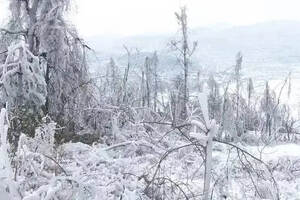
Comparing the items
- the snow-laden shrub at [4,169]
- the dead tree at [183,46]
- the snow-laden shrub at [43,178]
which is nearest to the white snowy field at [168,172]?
the snow-laden shrub at [43,178]

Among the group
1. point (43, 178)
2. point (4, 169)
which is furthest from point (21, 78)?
point (4, 169)

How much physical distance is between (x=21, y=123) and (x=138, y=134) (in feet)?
8.49

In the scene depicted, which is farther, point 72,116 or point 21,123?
point 72,116

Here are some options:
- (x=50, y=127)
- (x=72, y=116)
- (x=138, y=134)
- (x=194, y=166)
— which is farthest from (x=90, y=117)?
(x=50, y=127)

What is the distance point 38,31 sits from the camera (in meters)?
13.2

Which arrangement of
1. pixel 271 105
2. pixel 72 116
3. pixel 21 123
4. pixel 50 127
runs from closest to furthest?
pixel 50 127, pixel 21 123, pixel 72 116, pixel 271 105

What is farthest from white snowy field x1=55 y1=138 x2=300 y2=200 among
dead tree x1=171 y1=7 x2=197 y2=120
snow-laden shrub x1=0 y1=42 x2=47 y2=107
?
dead tree x1=171 y1=7 x2=197 y2=120

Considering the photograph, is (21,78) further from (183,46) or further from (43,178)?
(183,46)

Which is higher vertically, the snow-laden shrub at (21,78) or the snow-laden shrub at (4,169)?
the snow-laden shrub at (4,169)

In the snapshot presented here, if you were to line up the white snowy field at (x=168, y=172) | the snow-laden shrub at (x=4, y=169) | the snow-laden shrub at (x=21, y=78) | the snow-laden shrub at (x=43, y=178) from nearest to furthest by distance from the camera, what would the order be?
the snow-laden shrub at (x=4, y=169), the snow-laden shrub at (x=43, y=178), the white snowy field at (x=168, y=172), the snow-laden shrub at (x=21, y=78)

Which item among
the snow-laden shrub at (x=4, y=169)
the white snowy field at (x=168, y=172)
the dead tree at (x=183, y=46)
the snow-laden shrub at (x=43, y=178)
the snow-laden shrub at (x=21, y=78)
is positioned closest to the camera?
the snow-laden shrub at (x=4, y=169)

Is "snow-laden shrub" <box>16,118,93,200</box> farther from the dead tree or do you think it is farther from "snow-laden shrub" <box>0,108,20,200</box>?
the dead tree

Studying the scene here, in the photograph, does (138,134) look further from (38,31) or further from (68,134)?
(38,31)

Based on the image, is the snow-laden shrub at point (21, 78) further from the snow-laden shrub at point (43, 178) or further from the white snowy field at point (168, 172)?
the snow-laden shrub at point (43, 178)
